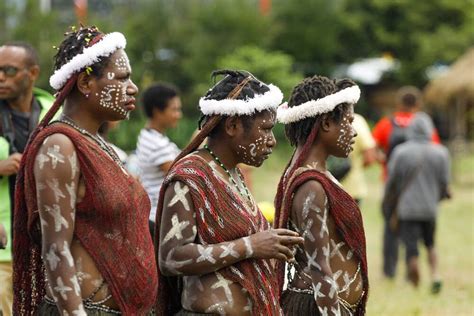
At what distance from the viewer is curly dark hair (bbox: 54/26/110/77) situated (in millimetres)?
4309

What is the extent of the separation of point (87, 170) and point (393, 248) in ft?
28.5

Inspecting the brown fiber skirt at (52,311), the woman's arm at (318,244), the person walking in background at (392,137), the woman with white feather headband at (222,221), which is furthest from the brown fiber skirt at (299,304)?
the person walking in background at (392,137)

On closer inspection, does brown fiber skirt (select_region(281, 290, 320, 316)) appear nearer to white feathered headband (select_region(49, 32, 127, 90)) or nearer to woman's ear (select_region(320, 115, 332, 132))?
woman's ear (select_region(320, 115, 332, 132))

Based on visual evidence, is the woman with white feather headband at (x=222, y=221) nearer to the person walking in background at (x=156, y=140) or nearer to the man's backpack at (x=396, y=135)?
the person walking in background at (x=156, y=140)

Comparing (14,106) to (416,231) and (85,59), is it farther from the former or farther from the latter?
(416,231)

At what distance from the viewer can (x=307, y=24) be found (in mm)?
42406

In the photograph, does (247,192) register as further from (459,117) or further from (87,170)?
(459,117)

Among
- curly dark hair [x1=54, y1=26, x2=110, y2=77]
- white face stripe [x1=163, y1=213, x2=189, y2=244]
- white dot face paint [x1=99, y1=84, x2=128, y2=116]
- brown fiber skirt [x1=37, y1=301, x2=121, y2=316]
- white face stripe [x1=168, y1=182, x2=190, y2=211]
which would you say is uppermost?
curly dark hair [x1=54, y1=26, x2=110, y2=77]

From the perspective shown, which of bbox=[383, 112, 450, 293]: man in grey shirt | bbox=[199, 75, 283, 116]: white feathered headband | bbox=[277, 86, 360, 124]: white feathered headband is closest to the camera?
bbox=[199, 75, 283, 116]: white feathered headband

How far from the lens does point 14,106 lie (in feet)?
20.1

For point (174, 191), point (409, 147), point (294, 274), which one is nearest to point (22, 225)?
point (174, 191)

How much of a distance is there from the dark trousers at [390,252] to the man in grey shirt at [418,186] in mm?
442

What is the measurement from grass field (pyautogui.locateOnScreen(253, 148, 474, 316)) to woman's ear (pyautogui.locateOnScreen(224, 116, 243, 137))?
4764mm

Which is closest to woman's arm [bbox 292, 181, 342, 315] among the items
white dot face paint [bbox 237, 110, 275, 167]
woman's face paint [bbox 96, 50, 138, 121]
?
white dot face paint [bbox 237, 110, 275, 167]
